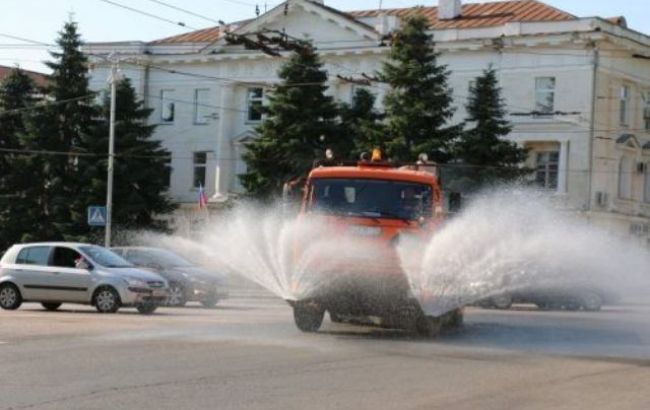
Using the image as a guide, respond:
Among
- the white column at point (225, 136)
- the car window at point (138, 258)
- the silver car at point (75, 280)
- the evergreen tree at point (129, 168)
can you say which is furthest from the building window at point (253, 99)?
the silver car at point (75, 280)

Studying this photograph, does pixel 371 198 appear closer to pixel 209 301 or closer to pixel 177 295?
pixel 177 295

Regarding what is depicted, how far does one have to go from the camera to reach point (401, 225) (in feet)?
60.8

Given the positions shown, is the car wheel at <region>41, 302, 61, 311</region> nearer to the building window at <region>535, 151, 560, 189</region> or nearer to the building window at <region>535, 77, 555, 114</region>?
the building window at <region>535, 151, 560, 189</region>

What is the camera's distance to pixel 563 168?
174 feet

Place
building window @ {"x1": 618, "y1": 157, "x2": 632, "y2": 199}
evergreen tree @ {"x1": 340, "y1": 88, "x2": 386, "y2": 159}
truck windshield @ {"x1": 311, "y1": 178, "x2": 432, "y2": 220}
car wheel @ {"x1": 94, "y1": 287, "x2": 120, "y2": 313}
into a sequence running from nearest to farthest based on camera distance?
truck windshield @ {"x1": 311, "y1": 178, "x2": 432, "y2": 220}
car wheel @ {"x1": 94, "y1": 287, "x2": 120, "y2": 313}
evergreen tree @ {"x1": 340, "y1": 88, "x2": 386, "y2": 159}
building window @ {"x1": 618, "y1": 157, "x2": 632, "y2": 199}

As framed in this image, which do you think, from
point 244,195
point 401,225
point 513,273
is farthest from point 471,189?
point 401,225

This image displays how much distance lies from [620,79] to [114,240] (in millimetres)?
24348

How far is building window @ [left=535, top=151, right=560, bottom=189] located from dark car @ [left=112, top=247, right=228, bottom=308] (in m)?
26.3

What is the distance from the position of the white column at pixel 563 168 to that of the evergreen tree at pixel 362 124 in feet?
28.9

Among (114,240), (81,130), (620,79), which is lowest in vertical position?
(114,240)

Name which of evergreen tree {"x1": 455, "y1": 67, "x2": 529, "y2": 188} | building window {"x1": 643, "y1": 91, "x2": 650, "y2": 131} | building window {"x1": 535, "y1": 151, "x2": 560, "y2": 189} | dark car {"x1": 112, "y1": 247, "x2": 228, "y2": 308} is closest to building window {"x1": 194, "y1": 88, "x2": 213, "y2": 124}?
building window {"x1": 535, "y1": 151, "x2": 560, "y2": 189}

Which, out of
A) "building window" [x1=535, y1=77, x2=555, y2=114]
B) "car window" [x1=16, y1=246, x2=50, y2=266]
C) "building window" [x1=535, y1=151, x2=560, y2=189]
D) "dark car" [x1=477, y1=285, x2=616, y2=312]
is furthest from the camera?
"building window" [x1=535, y1=77, x2=555, y2=114]

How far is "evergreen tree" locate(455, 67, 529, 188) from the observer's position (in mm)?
45781

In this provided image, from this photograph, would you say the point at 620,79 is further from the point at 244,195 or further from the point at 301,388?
the point at 301,388
